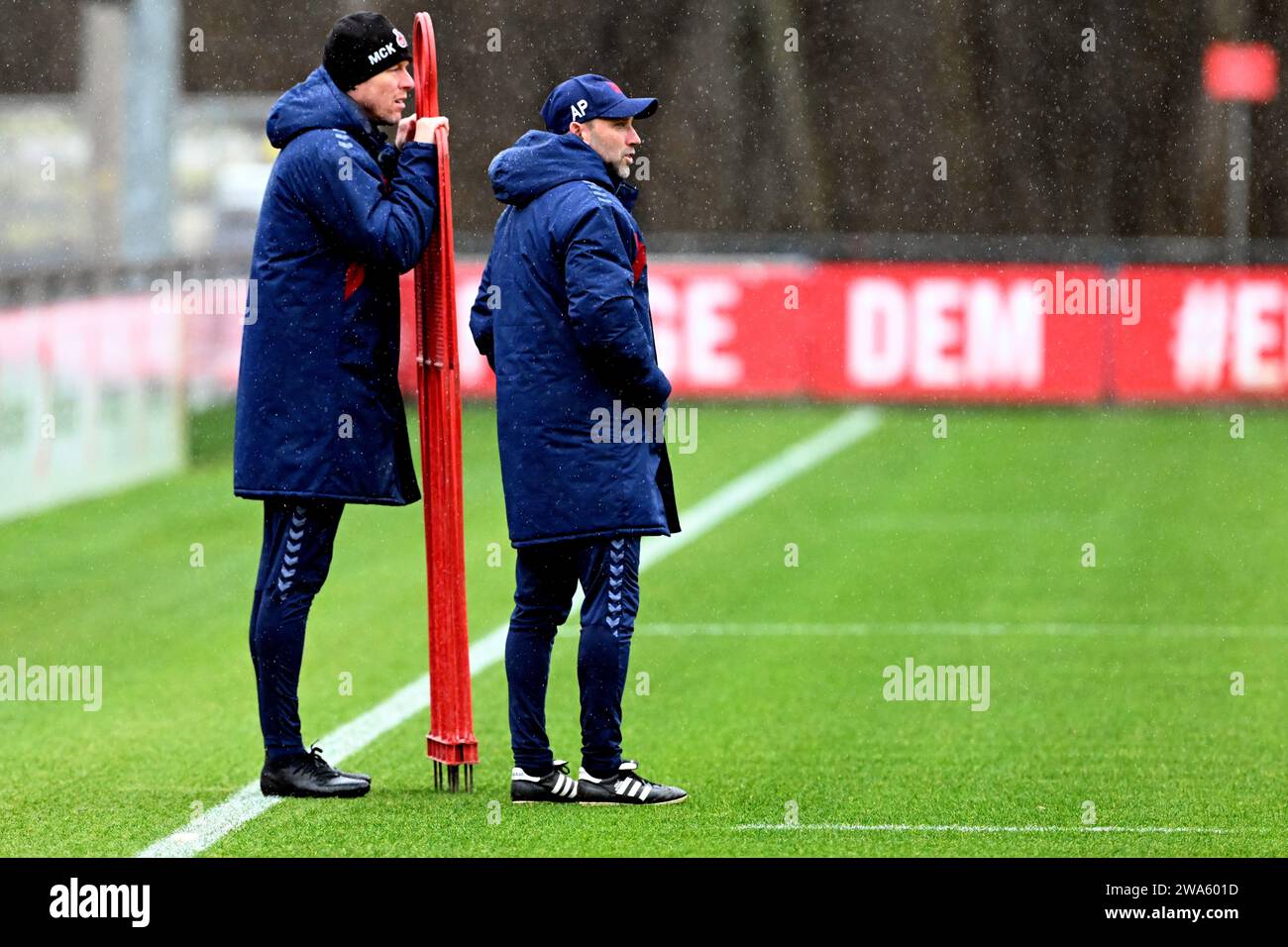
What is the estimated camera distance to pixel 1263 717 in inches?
334

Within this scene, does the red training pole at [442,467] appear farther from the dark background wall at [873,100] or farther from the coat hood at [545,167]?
the dark background wall at [873,100]

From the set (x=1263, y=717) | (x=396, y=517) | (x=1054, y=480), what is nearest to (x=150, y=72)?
(x=396, y=517)

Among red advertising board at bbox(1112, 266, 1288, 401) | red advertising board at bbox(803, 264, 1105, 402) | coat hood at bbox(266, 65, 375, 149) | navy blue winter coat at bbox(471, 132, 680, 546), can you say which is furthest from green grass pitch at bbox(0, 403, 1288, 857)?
red advertising board at bbox(803, 264, 1105, 402)

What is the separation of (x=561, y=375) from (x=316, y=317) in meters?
0.63

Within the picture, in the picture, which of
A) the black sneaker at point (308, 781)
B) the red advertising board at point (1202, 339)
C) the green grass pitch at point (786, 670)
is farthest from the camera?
the red advertising board at point (1202, 339)

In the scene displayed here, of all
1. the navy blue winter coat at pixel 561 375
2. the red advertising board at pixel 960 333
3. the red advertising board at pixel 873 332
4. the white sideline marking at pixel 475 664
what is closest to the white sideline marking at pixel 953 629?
the white sideline marking at pixel 475 664

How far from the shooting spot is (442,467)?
22.1 feet

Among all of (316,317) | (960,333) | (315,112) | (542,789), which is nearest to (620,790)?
(542,789)

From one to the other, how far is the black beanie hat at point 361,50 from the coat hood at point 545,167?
381 mm

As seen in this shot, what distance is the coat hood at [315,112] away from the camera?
21.6 ft

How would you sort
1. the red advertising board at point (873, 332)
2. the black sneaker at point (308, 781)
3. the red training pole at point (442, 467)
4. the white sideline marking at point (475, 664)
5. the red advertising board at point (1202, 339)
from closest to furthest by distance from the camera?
1. the white sideline marking at point (475, 664)
2. the red training pole at point (442, 467)
3. the black sneaker at point (308, 781)
4. the red advertising board at point (1202, 339)
5. the red advertising board at point (873, 332)

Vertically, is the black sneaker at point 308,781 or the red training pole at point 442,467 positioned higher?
the red training pole at point 442,467
